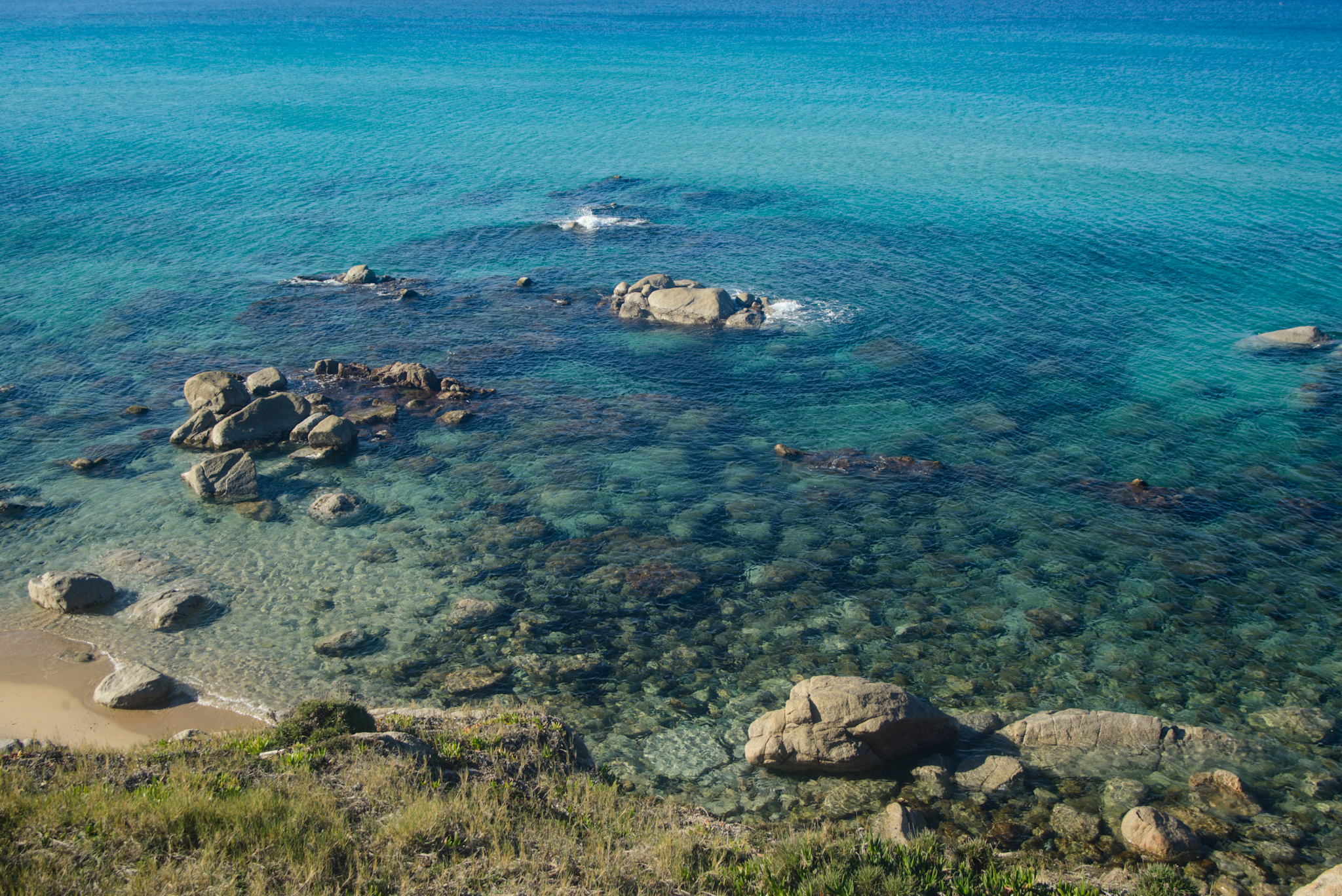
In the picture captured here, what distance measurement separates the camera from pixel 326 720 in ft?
61.0

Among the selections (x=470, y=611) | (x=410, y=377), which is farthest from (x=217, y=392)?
(x=470, y=611)

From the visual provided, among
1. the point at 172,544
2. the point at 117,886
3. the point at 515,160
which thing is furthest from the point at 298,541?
the point at 515,160

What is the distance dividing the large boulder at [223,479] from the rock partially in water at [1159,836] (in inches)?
1241

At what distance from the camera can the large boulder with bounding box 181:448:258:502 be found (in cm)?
3288

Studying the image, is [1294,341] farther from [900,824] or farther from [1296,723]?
[900,824]

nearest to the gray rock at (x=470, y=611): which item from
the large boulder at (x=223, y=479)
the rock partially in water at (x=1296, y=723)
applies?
the large boulder at (x=223, y=479)

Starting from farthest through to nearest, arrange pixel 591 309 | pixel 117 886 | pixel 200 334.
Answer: pixel 591 309 → pixel 200 334 → pixel 117 886

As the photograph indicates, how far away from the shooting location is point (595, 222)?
223 ft

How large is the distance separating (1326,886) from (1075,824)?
14.8ft

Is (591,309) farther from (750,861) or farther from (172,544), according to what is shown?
(750,861)

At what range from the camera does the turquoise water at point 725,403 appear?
81.6 ft

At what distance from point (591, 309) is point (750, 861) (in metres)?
40.8

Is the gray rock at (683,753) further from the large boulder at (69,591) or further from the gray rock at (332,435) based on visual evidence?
the gray rock at (332,435)

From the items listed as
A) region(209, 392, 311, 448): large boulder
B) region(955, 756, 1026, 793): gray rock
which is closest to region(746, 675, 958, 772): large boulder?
region(955, 756, 1026, 793): gray rock
